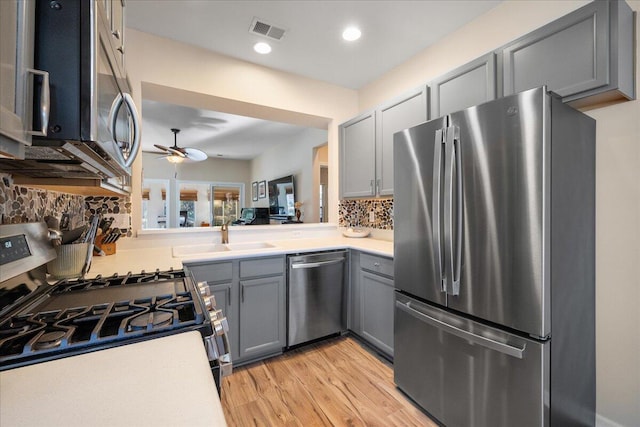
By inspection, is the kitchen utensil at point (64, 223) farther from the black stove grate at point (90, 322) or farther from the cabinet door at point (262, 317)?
the cabinet door at point (262, 317)

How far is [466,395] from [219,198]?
7491 millimetres

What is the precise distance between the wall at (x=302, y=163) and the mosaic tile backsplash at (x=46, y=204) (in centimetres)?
300

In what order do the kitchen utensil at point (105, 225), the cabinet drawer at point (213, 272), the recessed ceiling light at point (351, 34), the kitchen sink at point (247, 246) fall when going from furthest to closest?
the kitchen sink at point (247, 246)
the recessed ceiling light at point (351, 34)
the kitchen utensil at point (105, 225)
the cabinet drawer at point (213, 272)

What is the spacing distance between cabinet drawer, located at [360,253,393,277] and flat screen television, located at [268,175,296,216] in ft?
10.2

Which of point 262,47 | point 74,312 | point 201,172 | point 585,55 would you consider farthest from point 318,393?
point 201,172

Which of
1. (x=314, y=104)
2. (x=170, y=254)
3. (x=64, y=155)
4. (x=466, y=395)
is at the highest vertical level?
(x=314, y=104)

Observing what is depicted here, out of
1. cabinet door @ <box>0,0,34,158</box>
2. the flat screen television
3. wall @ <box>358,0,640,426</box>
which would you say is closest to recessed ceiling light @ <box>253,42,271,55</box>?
wall @ <box>358,0,640,426</box>

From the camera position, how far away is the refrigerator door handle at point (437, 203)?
152cm

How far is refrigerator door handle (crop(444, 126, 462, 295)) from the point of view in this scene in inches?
57.1

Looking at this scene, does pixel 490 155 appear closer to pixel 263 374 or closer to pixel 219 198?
pixel 263 374

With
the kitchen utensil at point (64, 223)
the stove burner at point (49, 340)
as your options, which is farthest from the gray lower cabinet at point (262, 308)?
the stove burner at point (49, 340)

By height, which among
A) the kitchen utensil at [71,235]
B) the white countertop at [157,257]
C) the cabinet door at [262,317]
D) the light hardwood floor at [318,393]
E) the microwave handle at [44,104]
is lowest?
the light hardwood floor at [318,393]

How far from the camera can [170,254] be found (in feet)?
7.07

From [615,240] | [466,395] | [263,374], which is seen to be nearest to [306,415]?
[263,374]
